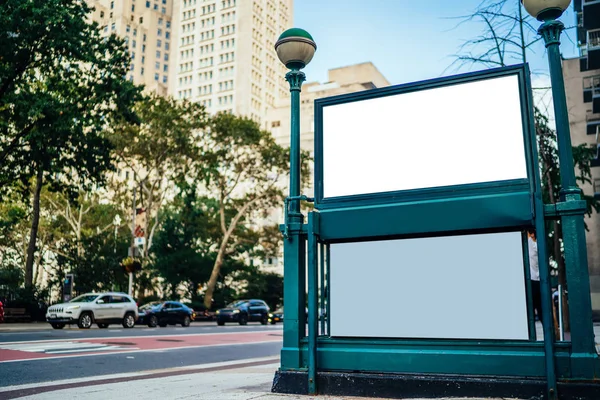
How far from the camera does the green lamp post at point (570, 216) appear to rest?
5000 millimetres

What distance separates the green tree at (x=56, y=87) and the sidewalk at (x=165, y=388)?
15.6 meters

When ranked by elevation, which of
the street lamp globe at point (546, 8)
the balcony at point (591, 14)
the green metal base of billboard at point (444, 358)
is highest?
the balcony at point (591, 14)

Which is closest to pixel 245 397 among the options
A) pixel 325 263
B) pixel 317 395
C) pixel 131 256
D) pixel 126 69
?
pixel 317 395

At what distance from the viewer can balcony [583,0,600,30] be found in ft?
93.9

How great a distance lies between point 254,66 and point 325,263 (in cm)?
11729

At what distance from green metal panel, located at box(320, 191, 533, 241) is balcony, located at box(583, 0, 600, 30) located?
92.8ft

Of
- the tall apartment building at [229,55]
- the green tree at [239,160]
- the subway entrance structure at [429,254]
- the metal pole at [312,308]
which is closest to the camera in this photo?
the subway entrance structure at [429,254]

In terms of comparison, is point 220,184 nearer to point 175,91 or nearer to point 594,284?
point 594,284

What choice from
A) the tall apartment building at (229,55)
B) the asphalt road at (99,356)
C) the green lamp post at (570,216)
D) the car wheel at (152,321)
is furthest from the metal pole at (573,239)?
the tall apartment building at (229,55)

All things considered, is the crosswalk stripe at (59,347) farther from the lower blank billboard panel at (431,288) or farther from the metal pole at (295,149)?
the lower blank billboard panel at (431,288)

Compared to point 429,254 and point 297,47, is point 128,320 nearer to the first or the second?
point 297,47

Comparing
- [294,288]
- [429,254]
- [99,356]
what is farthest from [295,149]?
[99,356]

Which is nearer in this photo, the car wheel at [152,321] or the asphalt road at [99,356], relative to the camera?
the asphalt road at [99,356]

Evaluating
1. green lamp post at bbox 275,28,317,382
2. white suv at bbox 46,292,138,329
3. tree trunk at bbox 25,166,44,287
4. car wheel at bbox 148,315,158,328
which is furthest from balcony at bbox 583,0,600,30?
tree trunk at bbox 25,166,44,287
